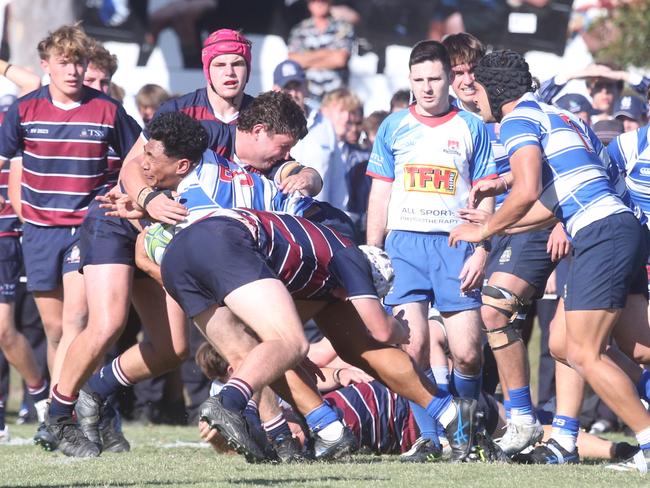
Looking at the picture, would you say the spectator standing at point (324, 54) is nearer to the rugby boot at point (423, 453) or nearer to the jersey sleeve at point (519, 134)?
the rugby boot at point (423, 453)

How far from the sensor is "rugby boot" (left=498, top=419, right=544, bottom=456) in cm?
720

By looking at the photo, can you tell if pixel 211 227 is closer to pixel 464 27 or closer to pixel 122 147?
pixel 122 147

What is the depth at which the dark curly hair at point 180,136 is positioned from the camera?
21.7 feet

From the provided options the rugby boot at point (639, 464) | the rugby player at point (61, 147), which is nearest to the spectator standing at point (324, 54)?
the rugby player at point (61, 147)

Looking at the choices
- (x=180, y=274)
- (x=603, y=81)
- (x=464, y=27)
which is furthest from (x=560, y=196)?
(x=464, y=27)

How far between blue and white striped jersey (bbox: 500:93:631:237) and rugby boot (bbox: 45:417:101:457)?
2867 mm

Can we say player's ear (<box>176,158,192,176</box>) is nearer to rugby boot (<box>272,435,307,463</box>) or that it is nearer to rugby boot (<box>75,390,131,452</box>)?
rugby boot (<box>272,435,307,463</box>)

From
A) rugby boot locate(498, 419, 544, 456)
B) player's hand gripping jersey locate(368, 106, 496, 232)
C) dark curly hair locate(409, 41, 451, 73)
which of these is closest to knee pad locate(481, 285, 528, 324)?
player's hand gripping jersey locate(368, 106, 496, 232)

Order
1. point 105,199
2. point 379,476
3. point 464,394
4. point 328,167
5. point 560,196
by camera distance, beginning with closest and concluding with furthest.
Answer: point 379,476 → point 560,196 → point 105,199 → point 464,394 → point 328,167

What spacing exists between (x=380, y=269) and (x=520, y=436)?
129 centimetres

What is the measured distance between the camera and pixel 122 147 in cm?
835

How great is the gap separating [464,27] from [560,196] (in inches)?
383

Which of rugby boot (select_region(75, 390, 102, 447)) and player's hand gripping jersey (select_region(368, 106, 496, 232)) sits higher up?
player's hand gripping jersey (select_region(368, 106, 496, 232))

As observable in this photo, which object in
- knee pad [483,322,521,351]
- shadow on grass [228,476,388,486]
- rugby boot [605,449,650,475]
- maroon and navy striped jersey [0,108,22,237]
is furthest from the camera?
maroon and navy striped jersey [0,108,22,237]
